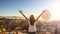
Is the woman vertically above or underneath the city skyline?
underneath

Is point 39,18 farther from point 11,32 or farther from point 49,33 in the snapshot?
point 11,32

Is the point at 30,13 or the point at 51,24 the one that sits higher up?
the point at 30,13

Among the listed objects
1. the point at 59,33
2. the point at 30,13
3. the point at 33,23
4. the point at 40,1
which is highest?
the point at 40,1

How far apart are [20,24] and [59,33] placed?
0.40 metres

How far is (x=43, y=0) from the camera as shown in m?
1.22

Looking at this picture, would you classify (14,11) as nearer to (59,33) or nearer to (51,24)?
(51,24)

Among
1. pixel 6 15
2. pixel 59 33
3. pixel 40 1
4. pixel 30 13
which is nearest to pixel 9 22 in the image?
pixel 6 15

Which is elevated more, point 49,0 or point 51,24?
point 49,0

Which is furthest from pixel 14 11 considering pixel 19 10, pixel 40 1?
pixel 40 1

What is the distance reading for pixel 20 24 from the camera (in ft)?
3.90

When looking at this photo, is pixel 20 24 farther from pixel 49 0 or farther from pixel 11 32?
pixel 49 0

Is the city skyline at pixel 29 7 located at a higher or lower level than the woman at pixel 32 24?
higher

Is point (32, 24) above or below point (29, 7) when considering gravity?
below

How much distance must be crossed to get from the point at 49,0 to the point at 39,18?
212 mm
